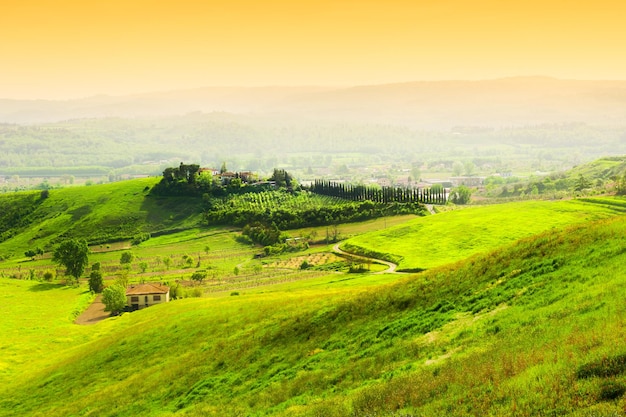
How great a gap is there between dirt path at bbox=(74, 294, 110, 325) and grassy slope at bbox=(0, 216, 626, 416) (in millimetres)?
53469

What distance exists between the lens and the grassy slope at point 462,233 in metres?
158

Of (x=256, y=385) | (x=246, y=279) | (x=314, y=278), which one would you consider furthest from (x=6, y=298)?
(x=256, y=385)

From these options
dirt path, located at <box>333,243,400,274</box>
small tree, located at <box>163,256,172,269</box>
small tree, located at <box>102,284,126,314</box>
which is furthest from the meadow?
small tree, located at <box>163,256,172,269</box>

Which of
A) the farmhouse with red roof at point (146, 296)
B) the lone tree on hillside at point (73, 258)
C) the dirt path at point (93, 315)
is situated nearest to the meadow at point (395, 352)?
the dirt path at point (93, 315)

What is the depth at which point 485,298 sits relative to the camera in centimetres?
4231

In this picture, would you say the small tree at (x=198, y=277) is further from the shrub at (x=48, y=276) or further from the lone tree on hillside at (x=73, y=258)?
the shrub at (x=48, y=276)

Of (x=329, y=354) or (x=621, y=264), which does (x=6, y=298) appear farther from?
(x=621, y=264)

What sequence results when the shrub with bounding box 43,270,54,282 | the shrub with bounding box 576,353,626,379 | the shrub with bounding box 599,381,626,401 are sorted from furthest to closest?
the shrub with bounding box 43,270,54,282 < the shrub with bounding box 576,353,626,379 < the shrub with bounding box 599,381,626,401

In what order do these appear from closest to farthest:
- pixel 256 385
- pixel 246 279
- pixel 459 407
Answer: pixel 459 407, pixel 256 385, pixel 246 279

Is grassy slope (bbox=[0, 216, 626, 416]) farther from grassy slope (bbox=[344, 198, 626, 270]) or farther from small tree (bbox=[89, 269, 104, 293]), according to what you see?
grassy slope (bbox=[344, 198, 626, 270])

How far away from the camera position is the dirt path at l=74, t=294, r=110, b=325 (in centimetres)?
12812

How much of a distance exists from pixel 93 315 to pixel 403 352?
115 meters

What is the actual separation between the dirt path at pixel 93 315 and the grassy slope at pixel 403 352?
53469 millimetres

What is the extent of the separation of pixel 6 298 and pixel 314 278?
3290 inches
